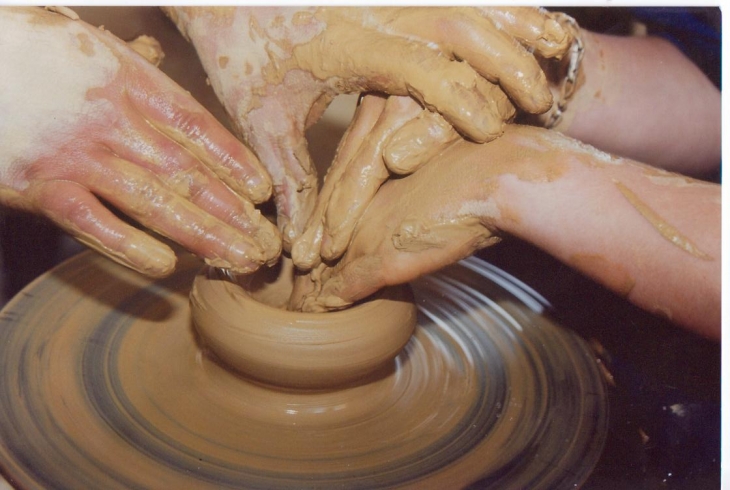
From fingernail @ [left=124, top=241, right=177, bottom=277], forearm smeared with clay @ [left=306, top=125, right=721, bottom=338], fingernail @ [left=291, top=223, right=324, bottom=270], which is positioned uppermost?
forearm smeared with clay @ [left=306, top=125, right=721, bottom=338]

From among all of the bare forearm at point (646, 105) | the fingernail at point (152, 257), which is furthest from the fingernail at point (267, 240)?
the bare forearm at point (646, 105)

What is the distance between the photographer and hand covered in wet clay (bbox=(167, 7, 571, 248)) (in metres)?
1.02

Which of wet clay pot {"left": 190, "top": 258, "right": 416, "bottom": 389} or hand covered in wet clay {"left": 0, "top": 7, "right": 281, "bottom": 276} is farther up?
hand covered in wet clay {"left": 0, "top": 7, "right": 281, "bottom": 276}

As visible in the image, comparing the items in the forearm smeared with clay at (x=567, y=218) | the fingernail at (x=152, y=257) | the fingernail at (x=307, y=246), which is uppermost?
the forearm smeared with clay at (x=567, y=218)

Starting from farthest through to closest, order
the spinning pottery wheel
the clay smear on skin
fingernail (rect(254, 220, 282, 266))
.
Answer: fingernail (rect(254, 220, 282, 266)), the spinning pottery wheel, the clay smear on skin

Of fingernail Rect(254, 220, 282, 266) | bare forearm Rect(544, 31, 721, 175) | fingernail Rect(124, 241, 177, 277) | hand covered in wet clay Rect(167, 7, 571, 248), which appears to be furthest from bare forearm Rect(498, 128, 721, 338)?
bare forearm Rect(544, 31, 721, 175)

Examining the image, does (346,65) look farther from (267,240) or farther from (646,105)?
(646,105)

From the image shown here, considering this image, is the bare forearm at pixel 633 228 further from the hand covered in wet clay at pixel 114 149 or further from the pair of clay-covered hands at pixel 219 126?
the hand covered in wet clay at pixel 114 149

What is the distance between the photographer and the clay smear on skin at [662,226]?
3.10 feet

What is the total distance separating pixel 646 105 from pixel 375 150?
108 cm

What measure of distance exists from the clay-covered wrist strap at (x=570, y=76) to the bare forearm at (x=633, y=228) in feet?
2.04

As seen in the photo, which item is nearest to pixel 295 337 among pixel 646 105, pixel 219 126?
pixel 219 126

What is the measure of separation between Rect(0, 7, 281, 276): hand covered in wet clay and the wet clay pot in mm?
79

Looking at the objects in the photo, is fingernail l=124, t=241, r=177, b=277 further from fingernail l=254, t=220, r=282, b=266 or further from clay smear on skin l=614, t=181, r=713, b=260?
clay smear on skin l=614, t=181, r=713, b=260
